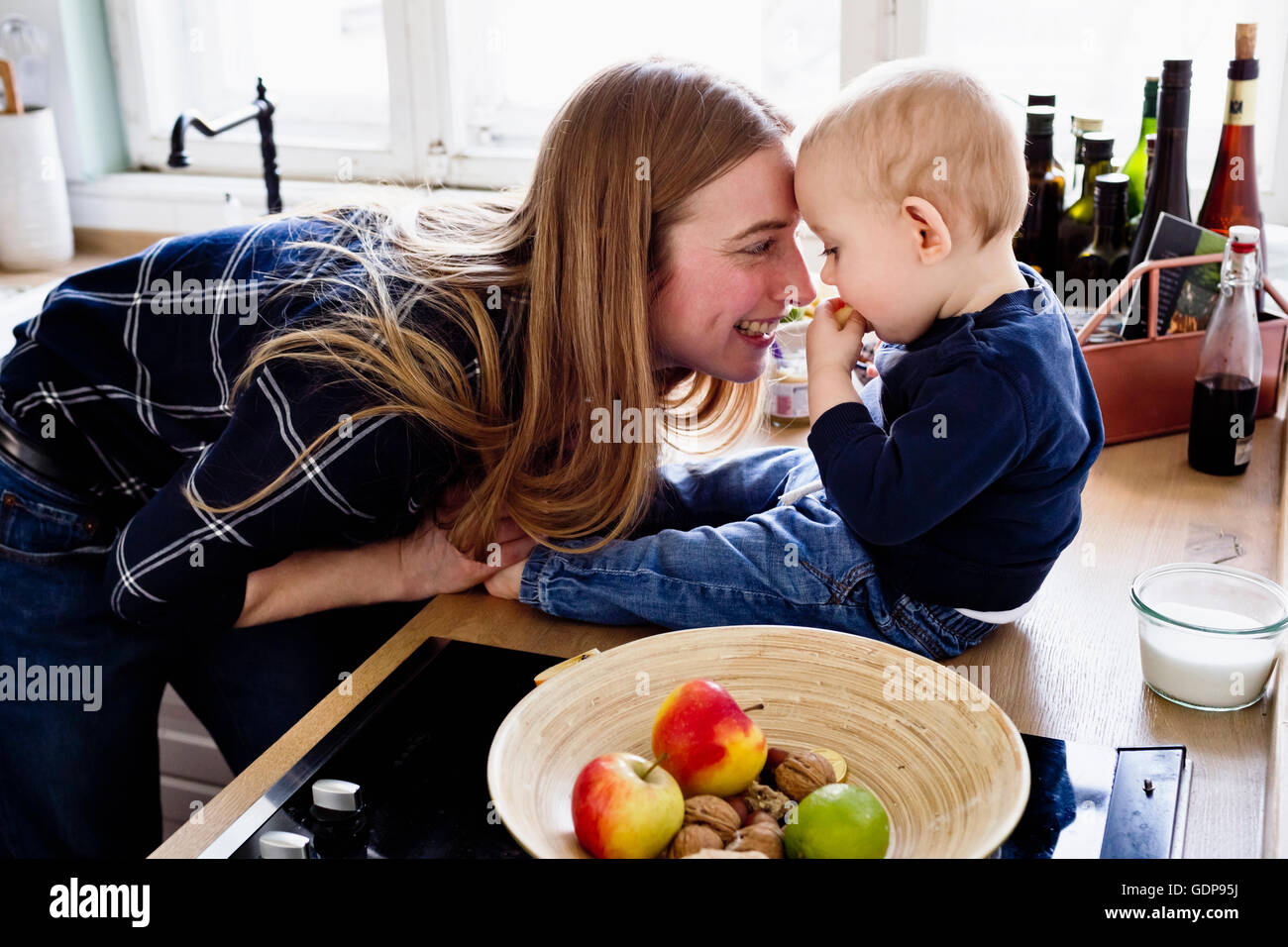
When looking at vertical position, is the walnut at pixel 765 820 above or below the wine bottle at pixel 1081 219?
below

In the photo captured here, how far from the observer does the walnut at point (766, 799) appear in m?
0.80

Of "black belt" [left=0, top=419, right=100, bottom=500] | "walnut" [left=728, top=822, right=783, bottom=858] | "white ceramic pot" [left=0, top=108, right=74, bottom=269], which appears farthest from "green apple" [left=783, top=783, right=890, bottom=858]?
"white ceramic pot" [left=0, top=108, right=74, bottom=269]

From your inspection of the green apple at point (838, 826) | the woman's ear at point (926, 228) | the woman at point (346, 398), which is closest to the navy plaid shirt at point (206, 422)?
the woman at point (346, 398)

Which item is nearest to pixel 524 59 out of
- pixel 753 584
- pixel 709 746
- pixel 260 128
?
pixel 260 128

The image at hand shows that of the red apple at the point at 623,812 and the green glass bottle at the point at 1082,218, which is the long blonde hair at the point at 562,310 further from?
the green glass bottle at the point at 1082,218

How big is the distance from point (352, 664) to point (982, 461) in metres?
0.83

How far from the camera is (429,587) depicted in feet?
3.78

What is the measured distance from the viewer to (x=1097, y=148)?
4.94 ft

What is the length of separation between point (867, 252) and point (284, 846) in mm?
623

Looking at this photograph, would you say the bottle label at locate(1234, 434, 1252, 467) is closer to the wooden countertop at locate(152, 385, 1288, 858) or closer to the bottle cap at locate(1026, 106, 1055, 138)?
the wooden countertop at locate(152, 385, 1288, 858)

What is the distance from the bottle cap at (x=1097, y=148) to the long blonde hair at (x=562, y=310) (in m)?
0.56

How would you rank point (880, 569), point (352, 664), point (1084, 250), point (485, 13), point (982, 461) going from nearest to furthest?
point (982, 461) → point (880, 569) → point (352, 664) → point (1084, 250) → point (485, 13)
